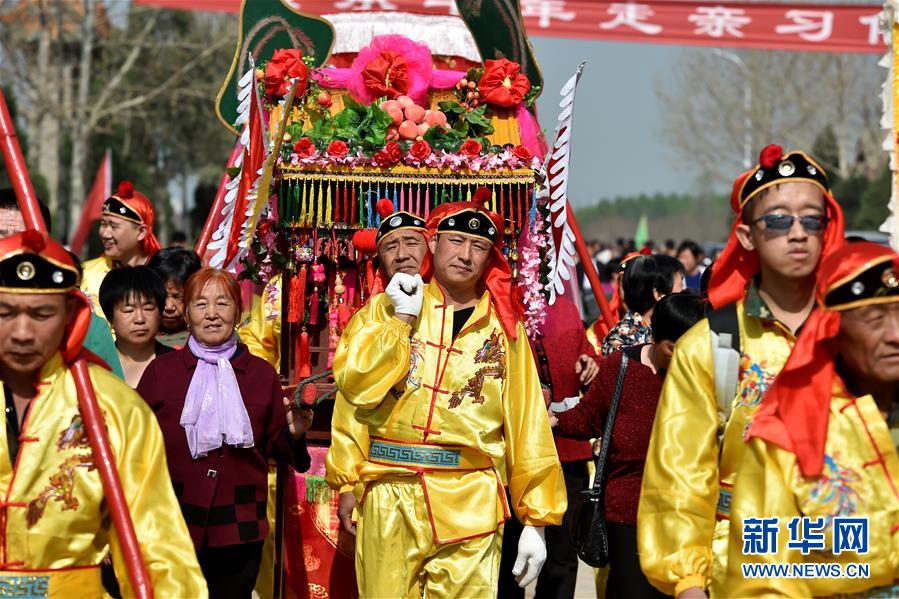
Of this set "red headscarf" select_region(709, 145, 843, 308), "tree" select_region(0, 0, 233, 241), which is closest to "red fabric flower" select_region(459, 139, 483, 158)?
"red headscarf" select_region(709, 145, 843, 308)

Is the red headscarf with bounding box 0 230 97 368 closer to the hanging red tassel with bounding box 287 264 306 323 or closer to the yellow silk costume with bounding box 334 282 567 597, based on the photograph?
the yellow silk costume with bounding box 334 282 567 597

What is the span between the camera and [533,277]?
643 centimetres

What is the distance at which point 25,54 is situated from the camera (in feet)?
101

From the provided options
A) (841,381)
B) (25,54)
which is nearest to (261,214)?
(841,381)

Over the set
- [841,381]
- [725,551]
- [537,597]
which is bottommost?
[537,597]

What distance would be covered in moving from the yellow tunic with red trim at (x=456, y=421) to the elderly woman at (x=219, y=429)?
39cm

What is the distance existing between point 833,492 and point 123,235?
475 cm

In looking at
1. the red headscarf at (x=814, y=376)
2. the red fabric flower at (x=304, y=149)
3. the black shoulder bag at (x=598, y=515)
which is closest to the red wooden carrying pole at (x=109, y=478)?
the red headscarf at (x=814, y=376)

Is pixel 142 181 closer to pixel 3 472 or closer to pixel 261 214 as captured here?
pixel 261 214

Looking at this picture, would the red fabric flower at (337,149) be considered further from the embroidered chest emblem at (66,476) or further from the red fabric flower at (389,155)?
the embroidered chest emblem at (66,476)

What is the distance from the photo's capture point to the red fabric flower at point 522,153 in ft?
21.5

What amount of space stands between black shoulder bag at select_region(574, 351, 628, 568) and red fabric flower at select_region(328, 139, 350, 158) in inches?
→ 75.2

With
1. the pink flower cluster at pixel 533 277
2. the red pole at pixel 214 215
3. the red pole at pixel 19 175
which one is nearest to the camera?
the red pole at pixel 19 175

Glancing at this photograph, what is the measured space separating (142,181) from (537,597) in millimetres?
35296
